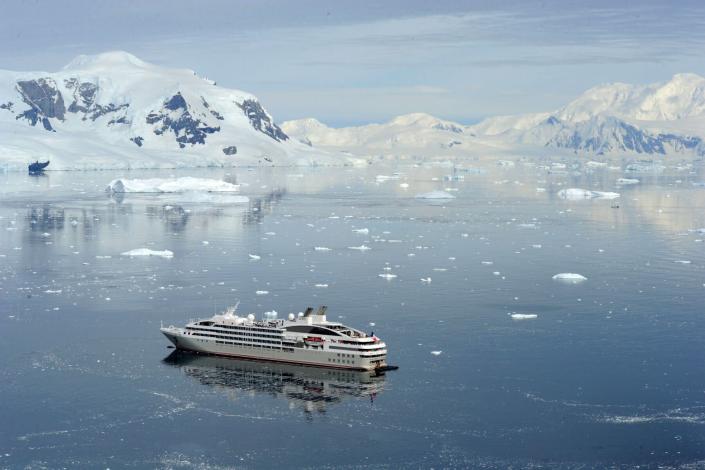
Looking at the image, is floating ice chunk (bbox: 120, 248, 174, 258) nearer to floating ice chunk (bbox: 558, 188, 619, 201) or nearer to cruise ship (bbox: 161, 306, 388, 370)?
cruise ship (bbox: 161, 306, 388, 370)

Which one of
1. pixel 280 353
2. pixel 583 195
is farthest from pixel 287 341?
pixel 583 195

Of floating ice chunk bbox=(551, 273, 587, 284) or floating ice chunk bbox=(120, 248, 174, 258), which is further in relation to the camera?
floating ice chunk bbox=(120, 248, 174, 258)

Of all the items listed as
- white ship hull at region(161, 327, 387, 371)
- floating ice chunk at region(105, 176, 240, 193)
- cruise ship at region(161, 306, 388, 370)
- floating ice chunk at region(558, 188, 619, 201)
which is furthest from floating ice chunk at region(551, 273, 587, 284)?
floating ice chunk at region(105, 176, 240, 193)

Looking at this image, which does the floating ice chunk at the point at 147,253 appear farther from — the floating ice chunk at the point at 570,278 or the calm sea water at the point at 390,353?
the floating ice chunk at the point at 570,278

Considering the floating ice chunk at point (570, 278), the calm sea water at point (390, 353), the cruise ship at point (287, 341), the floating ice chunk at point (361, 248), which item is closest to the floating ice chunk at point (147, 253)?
the calm sea water at point (390, 353)

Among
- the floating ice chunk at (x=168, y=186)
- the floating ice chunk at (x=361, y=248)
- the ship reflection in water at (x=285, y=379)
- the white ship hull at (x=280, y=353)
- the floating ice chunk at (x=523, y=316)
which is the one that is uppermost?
the floating ice chunk at (x=168, y=186)

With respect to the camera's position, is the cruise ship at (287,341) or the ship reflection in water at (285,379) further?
the cruise ship at (287,341)
